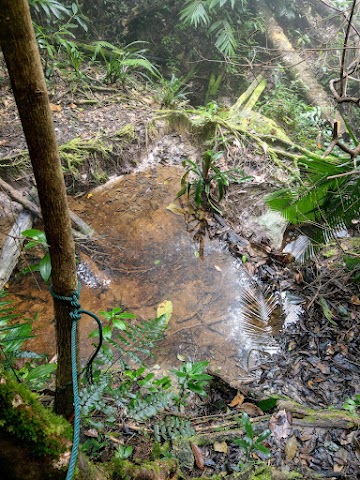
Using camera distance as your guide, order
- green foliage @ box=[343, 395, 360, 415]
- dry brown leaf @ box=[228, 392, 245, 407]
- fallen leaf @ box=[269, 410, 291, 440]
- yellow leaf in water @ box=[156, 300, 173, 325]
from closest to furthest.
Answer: fallen leaf @ box=[269, 410, 291, 440]
green foliage @ box=[343, 395, 360, 415]
dry brown leaf @ box=[228, 392, 245, 407]
yellow leaf in water @ box=[156, 300, 173, 325]

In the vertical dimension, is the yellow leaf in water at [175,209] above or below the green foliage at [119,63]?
below

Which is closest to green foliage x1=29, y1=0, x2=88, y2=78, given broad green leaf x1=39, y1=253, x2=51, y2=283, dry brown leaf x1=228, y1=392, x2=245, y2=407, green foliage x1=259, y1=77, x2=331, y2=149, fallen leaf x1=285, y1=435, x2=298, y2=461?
green foliage x1=259, y1=77, x2=331, y2=149

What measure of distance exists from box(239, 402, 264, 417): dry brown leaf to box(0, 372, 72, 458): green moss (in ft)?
5.05

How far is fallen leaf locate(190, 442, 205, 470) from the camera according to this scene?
71.2 inches

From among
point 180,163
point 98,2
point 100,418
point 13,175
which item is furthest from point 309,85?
point 100,418

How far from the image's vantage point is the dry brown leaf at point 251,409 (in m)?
2.26

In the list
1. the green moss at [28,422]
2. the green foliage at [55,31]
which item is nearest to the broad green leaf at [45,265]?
the green moss at [28,422]

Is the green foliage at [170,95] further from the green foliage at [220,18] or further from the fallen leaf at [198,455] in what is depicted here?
the fallen leaf at [198,455]

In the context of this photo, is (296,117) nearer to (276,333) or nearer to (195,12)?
(195,12)

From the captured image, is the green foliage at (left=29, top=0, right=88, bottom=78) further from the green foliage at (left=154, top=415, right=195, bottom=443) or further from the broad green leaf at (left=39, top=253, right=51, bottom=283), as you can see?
the green foliage at (left=154, top=415, right=195, bottom=443)

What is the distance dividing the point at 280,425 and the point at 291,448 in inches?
5.7

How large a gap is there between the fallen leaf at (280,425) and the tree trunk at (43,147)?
4.21 feet

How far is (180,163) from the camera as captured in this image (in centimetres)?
521

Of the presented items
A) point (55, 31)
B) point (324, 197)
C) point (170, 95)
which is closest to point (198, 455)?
point (324, 197)
